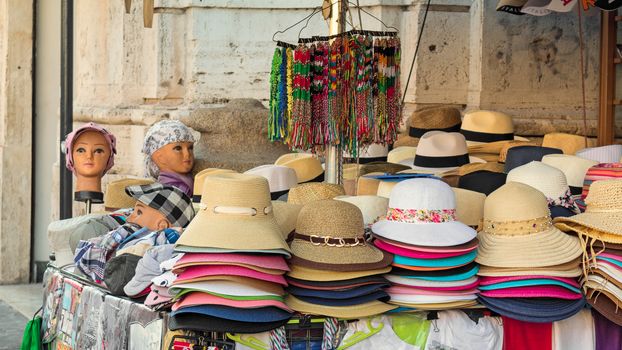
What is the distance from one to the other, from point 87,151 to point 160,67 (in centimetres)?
248

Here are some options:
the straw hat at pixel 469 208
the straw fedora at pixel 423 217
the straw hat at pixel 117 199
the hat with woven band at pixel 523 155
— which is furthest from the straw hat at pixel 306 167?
the straw fedora at pixel 423 217

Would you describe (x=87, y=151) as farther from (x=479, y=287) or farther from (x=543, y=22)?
(x=543, y=22)

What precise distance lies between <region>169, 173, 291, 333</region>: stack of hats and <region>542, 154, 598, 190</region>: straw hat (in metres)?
1.83

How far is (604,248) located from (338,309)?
0.97 meters

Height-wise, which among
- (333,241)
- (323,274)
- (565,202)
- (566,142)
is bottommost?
(323,274)

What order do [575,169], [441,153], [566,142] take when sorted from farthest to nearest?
[566,142] → [441,153] → [575,169]

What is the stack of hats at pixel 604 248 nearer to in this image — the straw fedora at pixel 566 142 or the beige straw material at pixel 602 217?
the beige straw material at pixel 602 217

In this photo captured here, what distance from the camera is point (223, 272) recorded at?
128 inches

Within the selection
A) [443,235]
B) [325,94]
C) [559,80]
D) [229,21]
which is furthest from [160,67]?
[443,235]

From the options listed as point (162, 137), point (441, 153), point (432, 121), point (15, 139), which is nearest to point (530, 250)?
point (441, 153)

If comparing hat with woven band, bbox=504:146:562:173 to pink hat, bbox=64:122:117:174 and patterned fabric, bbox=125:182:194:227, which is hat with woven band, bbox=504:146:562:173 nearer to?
patterned fabric, bbox=125:182:194:227

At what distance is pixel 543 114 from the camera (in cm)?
745

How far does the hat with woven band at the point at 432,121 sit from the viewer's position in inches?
262

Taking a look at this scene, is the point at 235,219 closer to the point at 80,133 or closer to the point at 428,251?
the point at 428,251
